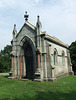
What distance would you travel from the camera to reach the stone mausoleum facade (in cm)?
1211

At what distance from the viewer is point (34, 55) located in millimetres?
13195

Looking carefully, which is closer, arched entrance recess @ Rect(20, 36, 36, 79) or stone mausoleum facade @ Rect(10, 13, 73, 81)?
stone mausoleum facade @ Rect(10, 13, 73, 81)

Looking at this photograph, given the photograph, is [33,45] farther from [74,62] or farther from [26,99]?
[74,62]

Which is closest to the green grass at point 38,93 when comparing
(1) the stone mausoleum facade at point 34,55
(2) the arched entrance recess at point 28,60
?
(1) the stone mausoleum facade at point 34,55

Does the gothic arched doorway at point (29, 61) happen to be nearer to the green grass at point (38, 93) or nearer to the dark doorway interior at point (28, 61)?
the dark doorway interior at point (28, 61)

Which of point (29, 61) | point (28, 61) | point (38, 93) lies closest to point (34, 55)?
point (29, 61)

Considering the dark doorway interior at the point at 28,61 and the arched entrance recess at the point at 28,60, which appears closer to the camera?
the arched entrance recess at the point at 28,60

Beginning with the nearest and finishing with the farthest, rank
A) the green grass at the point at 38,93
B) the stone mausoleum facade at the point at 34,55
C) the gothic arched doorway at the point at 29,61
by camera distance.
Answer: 1. the green grass at the point at 38,93
2. the stone mausoleum facade at the point at 34,55
3. the gothic arched doorway at the point at 29,61

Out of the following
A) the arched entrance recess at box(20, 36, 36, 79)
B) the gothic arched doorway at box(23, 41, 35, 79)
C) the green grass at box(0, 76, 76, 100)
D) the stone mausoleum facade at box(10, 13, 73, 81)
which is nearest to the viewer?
the green grass at box(0, 76, 76, 100)

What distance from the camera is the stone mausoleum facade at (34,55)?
1211 cm

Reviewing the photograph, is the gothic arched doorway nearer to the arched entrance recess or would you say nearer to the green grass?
the arched entrance recess

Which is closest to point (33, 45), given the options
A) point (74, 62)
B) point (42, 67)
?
point (42, 67)

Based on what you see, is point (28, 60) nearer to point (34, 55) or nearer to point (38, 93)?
point (34, 55)

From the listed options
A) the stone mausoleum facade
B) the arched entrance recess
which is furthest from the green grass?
the arched entrance recess
